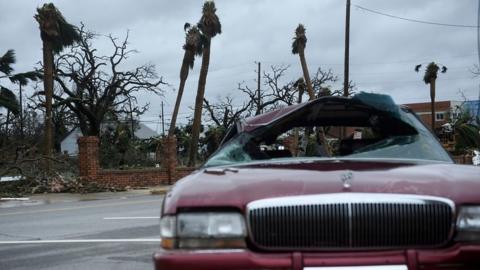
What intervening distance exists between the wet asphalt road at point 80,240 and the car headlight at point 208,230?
415 cm

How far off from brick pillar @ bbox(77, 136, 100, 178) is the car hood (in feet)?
77.8

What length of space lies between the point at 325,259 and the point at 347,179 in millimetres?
465

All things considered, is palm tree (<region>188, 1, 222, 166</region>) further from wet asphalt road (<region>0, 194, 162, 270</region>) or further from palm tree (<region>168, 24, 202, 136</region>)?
wet asphalt road (<region>0, 194, 162, 270</region>)

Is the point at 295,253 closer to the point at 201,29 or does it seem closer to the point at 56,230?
the point at 56,230

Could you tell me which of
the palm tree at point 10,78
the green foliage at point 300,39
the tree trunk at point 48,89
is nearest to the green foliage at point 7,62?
the palm tree at point 10,78

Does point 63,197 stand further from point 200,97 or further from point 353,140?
point 353,140

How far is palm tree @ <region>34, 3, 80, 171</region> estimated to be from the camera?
28750 millimetres

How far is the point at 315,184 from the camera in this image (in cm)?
312

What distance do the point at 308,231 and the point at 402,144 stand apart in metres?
1.73

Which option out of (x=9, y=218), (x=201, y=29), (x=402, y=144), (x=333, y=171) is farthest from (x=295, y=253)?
(x=201, y=29)

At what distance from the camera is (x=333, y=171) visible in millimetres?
3402

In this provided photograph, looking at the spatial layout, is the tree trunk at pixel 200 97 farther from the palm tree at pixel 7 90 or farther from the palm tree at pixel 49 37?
the palm tree at pixel 7 90

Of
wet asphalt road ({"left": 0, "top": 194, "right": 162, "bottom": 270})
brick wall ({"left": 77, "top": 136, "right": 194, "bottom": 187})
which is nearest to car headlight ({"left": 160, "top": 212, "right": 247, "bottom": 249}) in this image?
wet asphalt road ({"left": 0, "top": 194, "right": 162, "bottom": 270})

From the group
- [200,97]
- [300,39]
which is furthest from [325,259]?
[300,39]
